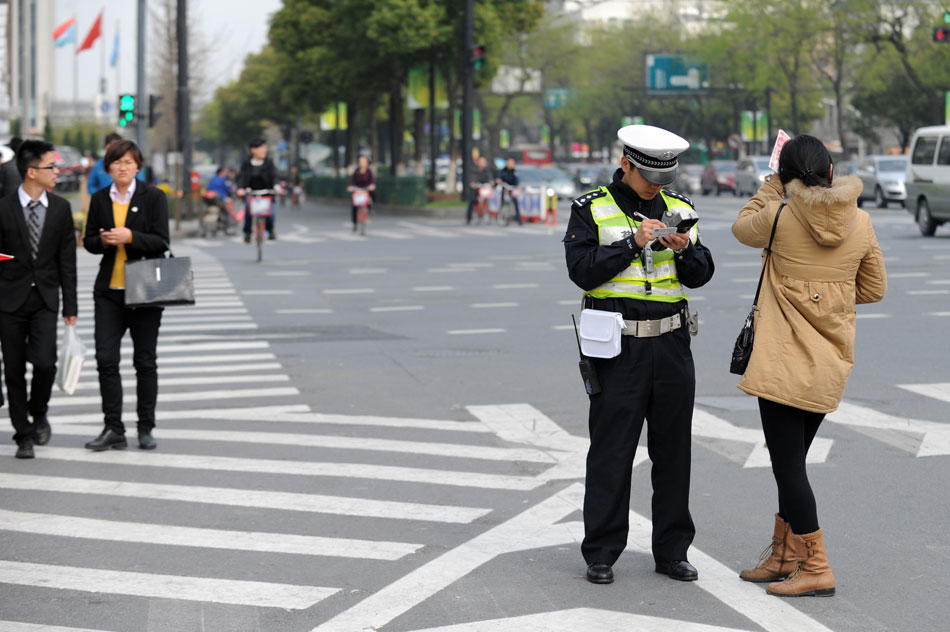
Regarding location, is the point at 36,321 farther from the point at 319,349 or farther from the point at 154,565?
the point at 319,349

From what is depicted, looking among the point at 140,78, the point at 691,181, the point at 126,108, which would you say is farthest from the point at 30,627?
the point at 691,181

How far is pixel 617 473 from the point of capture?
19.1ft

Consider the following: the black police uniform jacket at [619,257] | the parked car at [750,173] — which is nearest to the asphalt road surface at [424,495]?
the black police uniform jacket at [619,257]

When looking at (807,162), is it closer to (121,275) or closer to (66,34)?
(121,275)

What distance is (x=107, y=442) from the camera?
8.70 metres

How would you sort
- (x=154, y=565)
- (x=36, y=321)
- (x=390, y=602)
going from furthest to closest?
(x=36, y=321) < (x=154, y=565) < (x=390, y=602)

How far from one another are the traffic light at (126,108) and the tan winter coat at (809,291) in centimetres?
2878

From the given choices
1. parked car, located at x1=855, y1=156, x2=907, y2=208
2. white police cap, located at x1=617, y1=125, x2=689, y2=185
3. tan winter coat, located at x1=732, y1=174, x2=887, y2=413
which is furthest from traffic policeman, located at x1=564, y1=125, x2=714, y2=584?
parked car, located at x1=855, y1=156, x2=907, y2=208

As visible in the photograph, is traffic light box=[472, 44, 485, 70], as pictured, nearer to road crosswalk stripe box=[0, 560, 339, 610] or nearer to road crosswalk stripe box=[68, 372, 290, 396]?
road crosswalk stripe box=[68, 372, 290, 396]

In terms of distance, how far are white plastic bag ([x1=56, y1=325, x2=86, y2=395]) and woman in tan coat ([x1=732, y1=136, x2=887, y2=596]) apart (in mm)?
4817

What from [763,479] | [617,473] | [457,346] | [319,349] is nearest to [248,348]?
[319,349]

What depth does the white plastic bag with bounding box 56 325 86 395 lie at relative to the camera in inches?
355

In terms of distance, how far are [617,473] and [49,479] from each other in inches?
138

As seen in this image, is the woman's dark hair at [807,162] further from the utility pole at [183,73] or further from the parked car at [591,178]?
the parked car at [591,178]
